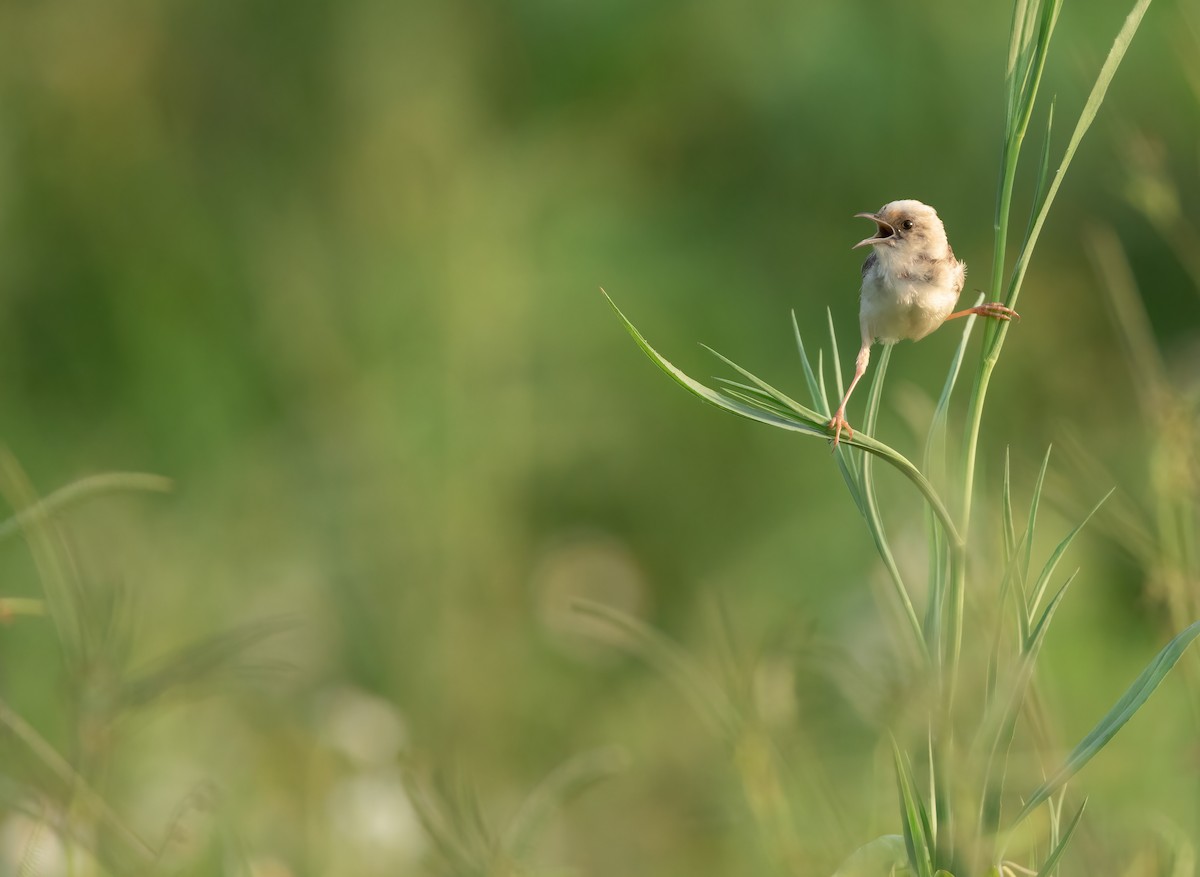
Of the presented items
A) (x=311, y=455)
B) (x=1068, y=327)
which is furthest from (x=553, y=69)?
(x=1068, y=327)

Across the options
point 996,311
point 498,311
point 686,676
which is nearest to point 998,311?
point 996,311

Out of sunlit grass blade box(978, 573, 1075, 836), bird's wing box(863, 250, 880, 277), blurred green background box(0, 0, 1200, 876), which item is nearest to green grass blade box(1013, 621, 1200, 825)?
sunlit grass blade box(978, 573, 1075, 836)

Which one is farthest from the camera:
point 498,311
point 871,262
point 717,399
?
point 498,311

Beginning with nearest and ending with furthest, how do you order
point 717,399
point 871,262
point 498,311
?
point 717,399, point 871,262, point 498,311

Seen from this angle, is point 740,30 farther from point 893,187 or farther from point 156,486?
point 156,486

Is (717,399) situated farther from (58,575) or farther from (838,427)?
(58,575)

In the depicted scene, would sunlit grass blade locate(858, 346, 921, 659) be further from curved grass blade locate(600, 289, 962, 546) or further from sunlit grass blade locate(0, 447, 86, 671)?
sunlit grass blade locate(0, 447, 86, 671)
